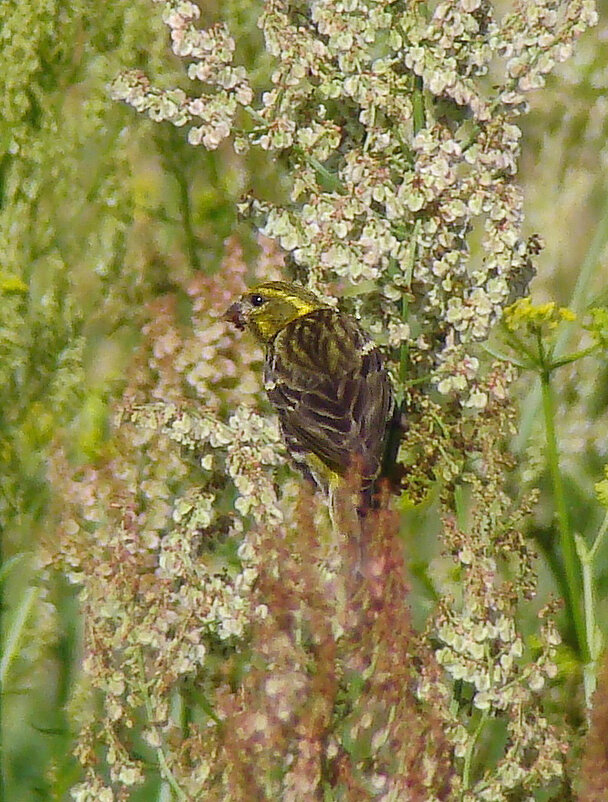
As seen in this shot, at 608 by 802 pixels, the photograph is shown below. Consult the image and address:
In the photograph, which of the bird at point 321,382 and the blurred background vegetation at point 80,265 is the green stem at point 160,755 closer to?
the blurred background vegetation at point 80,265

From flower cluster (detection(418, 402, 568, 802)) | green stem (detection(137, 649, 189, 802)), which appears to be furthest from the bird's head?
green stem (detection(137, 649, 189, 802))

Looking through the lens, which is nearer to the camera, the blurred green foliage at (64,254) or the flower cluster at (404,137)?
the flower cluster at (404,137)

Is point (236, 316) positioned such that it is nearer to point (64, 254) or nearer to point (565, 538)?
point (64, 254)

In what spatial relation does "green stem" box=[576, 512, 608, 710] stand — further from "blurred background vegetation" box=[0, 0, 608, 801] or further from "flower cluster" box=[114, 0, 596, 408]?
"flower cluster" box=[114, 0, 596, 408]

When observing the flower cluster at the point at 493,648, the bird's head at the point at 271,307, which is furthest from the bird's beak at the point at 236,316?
the flower cluster at the point at 493,648

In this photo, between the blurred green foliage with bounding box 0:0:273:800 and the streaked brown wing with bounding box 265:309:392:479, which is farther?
the blurred green foliage with bounding box 0:0:273:800

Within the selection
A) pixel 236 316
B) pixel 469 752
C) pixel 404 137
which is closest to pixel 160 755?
pixel 469 752
